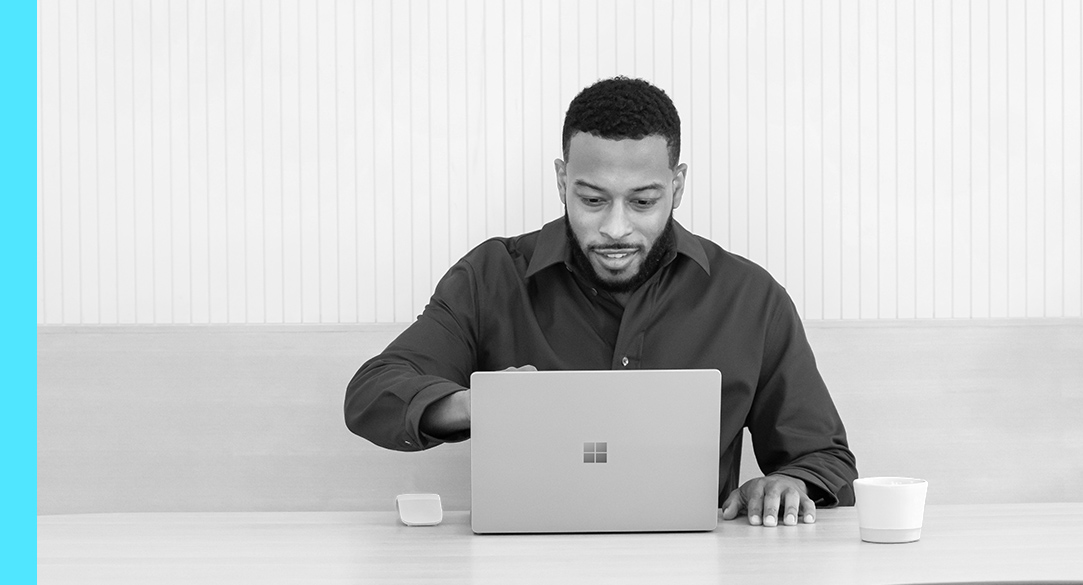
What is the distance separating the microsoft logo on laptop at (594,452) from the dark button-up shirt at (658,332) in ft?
1.94

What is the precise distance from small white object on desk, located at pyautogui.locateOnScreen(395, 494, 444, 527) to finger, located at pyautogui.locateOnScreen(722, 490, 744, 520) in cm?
38

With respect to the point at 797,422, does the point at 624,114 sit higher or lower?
higher

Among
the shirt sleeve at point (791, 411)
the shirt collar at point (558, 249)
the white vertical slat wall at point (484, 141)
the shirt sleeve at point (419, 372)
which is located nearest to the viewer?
the shirt sleeve at point (419, 372)

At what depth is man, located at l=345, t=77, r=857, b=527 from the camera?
1813mm

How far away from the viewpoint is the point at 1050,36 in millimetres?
2205

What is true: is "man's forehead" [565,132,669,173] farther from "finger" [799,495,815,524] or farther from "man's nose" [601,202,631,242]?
"finger" [799,495,815,524]

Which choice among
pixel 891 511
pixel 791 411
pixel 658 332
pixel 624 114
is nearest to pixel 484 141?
pixel 624 114

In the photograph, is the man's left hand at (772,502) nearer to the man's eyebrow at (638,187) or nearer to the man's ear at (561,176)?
the man's eyebrow at (638,187)

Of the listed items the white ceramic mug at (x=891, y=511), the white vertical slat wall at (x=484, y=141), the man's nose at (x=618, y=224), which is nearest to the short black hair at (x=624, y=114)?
the man's nose at (x=618, y=224)

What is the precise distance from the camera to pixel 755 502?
56.7 inches

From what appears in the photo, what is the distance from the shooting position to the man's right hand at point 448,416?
56.7 inches

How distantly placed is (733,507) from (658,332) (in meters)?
0.48

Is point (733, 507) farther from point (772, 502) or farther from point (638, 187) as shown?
point (638, 187)

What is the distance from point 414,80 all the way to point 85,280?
0.76 m
